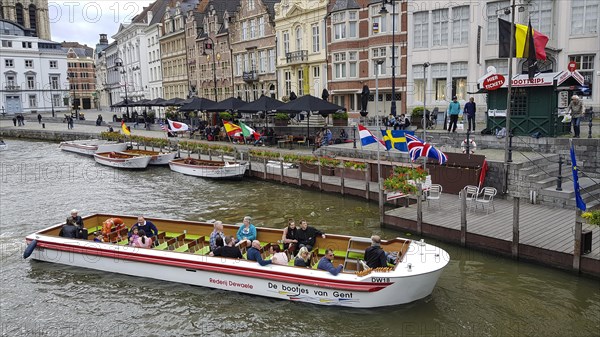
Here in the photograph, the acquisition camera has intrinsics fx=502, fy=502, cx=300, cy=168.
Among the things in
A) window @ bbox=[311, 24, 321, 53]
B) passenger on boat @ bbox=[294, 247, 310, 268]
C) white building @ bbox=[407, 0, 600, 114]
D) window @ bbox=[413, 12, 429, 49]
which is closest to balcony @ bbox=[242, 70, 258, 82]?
window @ bbox=[311, 24, 321, 53]

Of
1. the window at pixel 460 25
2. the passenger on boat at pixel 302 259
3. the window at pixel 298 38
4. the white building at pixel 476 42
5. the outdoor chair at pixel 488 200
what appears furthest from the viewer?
the window at pixel 298 38

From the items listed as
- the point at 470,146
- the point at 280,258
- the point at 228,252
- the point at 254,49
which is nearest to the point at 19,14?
the point at 254,49

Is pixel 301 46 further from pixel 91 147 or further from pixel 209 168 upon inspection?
pixel 209 168

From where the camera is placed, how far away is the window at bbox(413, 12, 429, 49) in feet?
109

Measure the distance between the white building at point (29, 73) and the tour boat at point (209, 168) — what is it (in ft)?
206

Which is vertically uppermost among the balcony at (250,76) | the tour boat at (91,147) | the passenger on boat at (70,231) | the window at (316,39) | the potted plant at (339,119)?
the window at (316,39)

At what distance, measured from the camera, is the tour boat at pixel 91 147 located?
1537 inches

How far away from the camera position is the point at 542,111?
20.5 meters

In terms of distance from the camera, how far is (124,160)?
106ft

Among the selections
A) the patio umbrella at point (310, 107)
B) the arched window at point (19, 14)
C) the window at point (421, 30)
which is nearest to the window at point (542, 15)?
the window at point (421, 30)

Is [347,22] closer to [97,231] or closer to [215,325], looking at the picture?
[97,231]

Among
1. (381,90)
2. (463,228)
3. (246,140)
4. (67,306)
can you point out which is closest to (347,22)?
(381,90)

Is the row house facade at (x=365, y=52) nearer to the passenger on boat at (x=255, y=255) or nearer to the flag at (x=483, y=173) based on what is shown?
the flag at (x=483, y=173)

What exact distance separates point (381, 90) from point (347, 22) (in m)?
5.83
